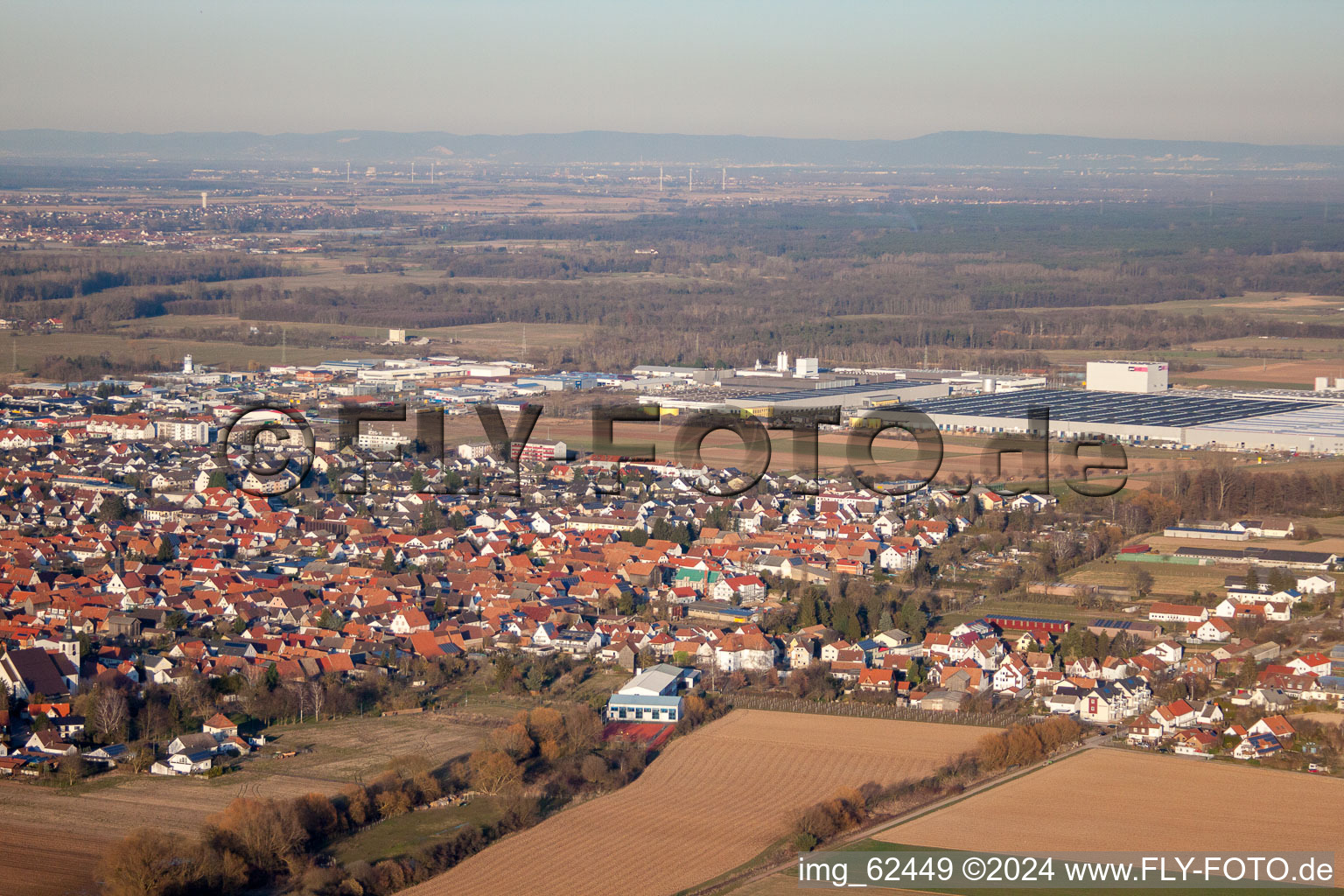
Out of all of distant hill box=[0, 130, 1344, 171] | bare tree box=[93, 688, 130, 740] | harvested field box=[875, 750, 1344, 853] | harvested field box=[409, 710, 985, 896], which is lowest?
harvested field box=[409, 710, 985, 896]

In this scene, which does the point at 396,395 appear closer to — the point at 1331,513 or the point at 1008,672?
the point at 1331,513

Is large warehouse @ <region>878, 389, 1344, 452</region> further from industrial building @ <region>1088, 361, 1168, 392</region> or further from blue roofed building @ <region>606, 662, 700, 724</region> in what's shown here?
blue roofed building @ <region>606, 662, 700, 724</region>

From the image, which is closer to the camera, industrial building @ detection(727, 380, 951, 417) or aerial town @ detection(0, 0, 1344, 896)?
aerial town @ detection(0, 0, 1344, 896)

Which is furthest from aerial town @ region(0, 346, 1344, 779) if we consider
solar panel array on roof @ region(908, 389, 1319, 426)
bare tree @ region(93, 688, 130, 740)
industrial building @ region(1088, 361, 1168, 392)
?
industrial building @ region(1088, 361, 1168, 392)

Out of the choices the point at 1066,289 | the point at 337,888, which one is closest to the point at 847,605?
the point at 337,888

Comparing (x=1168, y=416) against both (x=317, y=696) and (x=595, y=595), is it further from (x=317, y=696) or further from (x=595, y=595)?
(x=317, y=696)

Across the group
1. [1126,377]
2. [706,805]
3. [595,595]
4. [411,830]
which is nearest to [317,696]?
[411,830]

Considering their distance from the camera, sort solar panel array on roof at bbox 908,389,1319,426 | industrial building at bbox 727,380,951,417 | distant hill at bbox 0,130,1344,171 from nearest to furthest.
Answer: solar panel array on roof at bbox 908,389,1319,426 → industrial building at bbox 727,380,951,417 → distant hill at bbox 0,130,1344,171
